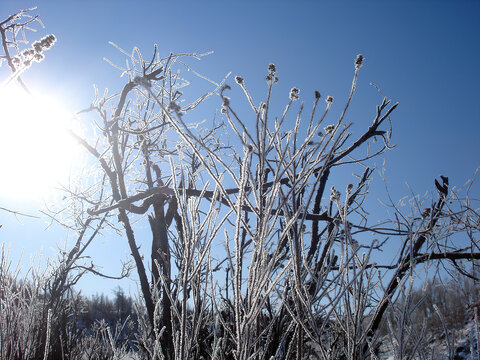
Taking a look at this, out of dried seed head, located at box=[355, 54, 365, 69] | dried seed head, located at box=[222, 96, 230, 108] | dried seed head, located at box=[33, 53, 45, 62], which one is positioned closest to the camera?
dried seed head, located at box=[222, 96, 230, 108]

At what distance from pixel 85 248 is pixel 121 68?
4053 mm

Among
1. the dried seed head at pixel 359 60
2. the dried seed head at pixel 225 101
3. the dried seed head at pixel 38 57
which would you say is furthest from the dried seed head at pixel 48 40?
the dried seed head at pixel 359 60

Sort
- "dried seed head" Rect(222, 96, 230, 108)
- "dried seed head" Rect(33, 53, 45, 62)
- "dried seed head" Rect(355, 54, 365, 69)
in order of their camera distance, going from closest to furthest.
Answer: "dried seed head" Rect(222, 96, 230, 108) → "dried seed head" Rect(355, 54, 365, 69) → "dried seed head" Rect(33, 53, 45, 62)

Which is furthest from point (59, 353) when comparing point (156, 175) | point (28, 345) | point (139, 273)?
point (139, 273)

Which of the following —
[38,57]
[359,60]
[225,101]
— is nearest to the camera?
[225,101]

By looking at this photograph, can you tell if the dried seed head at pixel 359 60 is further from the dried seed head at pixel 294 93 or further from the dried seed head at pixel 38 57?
the dried seed head at pixel 38 57

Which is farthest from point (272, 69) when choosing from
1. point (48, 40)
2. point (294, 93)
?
point (48, 40)

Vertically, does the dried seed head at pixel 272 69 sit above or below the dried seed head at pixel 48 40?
below

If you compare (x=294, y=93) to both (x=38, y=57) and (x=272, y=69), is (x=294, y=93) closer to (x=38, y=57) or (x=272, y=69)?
(x=272, y=69)

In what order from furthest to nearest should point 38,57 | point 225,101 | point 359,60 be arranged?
point 38,57, point 359,60, point 225,101

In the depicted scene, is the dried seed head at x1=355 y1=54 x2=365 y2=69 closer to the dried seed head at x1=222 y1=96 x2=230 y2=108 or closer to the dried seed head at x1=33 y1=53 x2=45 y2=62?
the dried seed head at x1=222 y1=96 x2=230 y2=108

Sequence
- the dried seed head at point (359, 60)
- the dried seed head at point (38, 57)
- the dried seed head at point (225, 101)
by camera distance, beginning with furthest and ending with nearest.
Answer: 1. the dried seed head at point (38, 57)
2. the dried seed head at point (359, 60)
3. the dried seed head at point (225, 101)

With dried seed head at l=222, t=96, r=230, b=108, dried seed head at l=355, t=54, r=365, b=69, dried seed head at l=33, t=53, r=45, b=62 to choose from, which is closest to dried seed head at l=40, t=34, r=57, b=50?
dried seed head at l=33, t=53, r=45, b=62

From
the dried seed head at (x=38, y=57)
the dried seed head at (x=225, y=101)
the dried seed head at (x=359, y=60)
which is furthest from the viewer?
the dried seed head at (x=38, y=57)
